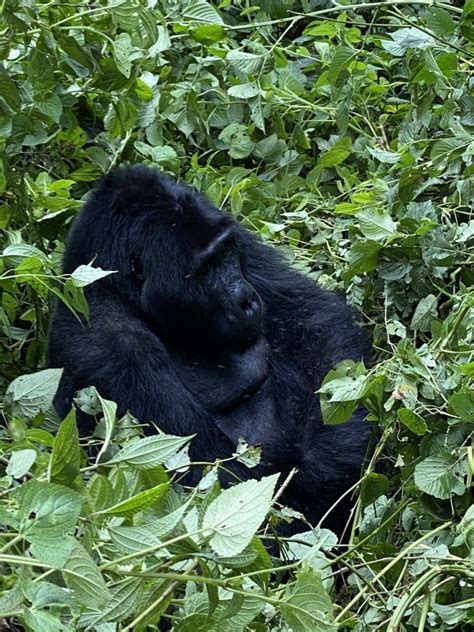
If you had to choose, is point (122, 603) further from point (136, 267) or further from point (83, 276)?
point (136, 267)

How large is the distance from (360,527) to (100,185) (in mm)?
1411

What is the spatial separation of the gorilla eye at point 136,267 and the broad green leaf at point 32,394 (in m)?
0.90

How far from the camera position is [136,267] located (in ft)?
11.5

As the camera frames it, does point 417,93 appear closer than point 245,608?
No

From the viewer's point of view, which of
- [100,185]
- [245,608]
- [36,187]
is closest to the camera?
[245,608]

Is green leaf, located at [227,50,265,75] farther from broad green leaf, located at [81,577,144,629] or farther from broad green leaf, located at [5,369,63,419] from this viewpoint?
broad green leaf, located at [81,577,144,629]

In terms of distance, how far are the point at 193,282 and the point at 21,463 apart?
1.63 metres

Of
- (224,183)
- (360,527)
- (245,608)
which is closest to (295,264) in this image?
(224,183)

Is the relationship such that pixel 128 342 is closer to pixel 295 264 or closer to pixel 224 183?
pixel 295 264

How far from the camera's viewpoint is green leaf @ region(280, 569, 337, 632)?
194 centimetres

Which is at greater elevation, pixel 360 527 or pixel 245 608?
pixel 245 608

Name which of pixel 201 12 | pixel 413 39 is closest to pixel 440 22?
pixel 413 39

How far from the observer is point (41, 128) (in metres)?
3.56

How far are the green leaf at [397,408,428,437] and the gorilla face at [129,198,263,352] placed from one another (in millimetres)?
1016
